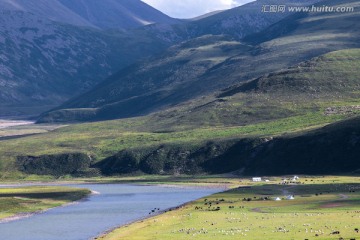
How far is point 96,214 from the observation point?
138 metres

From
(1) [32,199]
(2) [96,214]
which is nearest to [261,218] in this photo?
(2) [96,214]


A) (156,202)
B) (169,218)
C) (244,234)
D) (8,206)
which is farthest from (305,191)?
(244,234)

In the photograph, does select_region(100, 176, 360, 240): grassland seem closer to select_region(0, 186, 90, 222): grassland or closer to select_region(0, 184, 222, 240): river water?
select_region(0, 184, 222, 240): river water

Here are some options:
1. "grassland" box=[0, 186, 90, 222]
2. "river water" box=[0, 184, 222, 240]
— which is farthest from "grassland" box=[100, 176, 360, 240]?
"grassland" box=[0, 186, 90, 222]

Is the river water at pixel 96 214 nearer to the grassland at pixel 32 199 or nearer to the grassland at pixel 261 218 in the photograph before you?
the grassland at pixel 32 199

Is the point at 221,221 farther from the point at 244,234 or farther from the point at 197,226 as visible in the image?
the point at 244,234

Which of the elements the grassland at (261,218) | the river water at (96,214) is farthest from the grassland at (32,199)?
the grassland at (261,218)

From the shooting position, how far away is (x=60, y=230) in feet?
379

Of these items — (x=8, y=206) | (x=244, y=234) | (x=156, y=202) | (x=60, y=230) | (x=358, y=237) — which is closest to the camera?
(x=358, y=237)

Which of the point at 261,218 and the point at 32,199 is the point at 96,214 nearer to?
the point at 32,199

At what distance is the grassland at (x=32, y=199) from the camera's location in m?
147

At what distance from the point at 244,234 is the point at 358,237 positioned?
1406 cm

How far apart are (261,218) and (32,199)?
235 ft

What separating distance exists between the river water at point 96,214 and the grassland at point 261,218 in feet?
20.6
